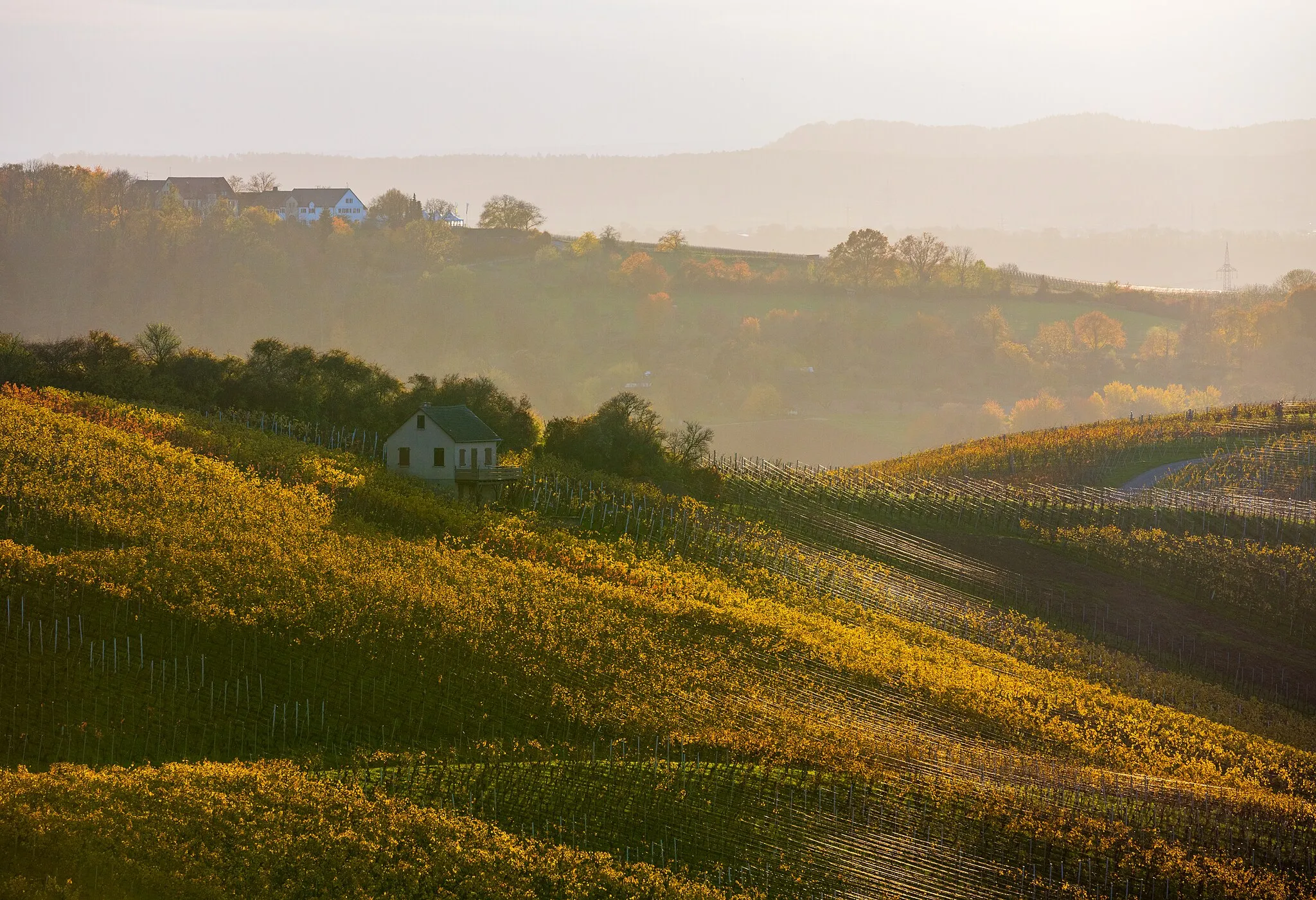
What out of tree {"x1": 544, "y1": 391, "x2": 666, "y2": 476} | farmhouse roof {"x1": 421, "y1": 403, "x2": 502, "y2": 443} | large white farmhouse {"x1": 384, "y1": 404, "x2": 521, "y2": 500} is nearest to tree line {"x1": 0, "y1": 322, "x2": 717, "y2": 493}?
tree {"x1": 544, "y1": 391, "x2": 666, "y2": 476}

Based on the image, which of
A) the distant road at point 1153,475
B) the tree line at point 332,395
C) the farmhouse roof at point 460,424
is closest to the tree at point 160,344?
the tree line at point 332,395

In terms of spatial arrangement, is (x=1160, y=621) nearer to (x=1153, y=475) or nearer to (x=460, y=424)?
(x=1153, y=475)

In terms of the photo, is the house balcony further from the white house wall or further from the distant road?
the distant road

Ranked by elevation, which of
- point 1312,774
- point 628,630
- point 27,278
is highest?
point 27,278

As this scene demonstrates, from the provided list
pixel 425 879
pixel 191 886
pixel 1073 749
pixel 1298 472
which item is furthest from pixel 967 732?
pixel 1298 472

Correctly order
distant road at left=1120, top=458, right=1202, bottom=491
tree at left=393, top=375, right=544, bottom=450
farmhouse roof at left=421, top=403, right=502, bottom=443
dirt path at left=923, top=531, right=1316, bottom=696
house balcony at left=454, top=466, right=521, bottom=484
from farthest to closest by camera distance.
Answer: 1. distant road at left=1120, top=458, right=1202, bottom=491
2. tree at left=393, top=375, right=544, bottom=450
3. farmhouse roof at left=421, top=403, right=502, bottom=443
4. house balcony at left=454, top=466, right=521, bottom=484
5. dirt path at left=923, top=531, right=1316, bottom=696

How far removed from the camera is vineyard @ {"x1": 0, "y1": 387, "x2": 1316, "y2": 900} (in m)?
36.9

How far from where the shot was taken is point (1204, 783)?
49.2 metres

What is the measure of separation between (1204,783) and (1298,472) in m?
49.3

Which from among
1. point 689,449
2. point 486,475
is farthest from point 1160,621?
point 486,475

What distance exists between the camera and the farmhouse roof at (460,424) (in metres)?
74.8

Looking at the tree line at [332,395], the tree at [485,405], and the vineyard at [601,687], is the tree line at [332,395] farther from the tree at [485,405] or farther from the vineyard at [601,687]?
the vineyard at [601,687]

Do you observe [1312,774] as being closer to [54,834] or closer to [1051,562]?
[1051,562]

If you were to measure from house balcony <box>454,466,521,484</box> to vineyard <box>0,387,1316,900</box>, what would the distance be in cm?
126
